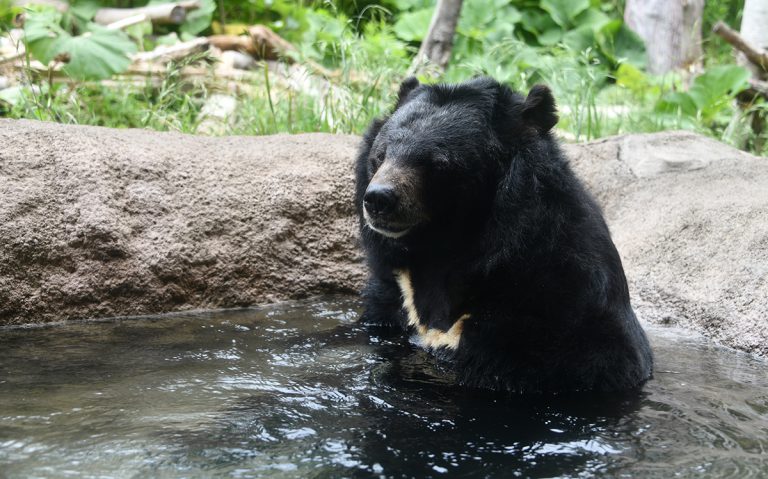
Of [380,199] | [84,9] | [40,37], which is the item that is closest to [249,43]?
[84,9]

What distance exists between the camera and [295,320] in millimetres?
4156

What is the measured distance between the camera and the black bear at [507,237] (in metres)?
3.17

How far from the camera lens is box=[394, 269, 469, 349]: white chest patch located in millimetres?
3396

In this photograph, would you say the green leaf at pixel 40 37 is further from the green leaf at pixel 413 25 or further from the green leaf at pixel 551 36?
the green leaf at pixel 551 36

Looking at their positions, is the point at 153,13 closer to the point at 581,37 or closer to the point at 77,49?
the point at 77,49

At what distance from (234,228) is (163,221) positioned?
374 millimetres

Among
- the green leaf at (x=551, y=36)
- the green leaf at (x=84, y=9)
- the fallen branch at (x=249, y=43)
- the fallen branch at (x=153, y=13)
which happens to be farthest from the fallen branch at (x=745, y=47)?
the green leaf at (x=84, y=9)

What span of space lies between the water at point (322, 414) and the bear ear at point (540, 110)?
1.05 meters

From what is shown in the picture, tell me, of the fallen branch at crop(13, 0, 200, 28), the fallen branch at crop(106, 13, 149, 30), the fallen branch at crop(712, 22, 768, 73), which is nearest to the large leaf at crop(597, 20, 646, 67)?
the fallen branch at crop(712, 22, 768, 73)

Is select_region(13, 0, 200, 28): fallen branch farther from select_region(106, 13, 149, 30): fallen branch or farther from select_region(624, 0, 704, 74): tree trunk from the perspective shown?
select_region(624, 0, 704, 74): tree trunk

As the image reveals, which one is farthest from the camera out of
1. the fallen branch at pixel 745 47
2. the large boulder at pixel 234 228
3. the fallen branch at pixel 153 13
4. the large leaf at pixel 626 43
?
the large leaf at pixel 626 43

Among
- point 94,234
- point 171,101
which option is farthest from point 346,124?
point 94,234

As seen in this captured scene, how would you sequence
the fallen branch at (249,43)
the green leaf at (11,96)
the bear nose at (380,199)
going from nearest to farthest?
the bear nose at (380,199) → the green leaf at (11,96) → the fallen branch at (249,43)

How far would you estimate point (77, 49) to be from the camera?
6086mm
